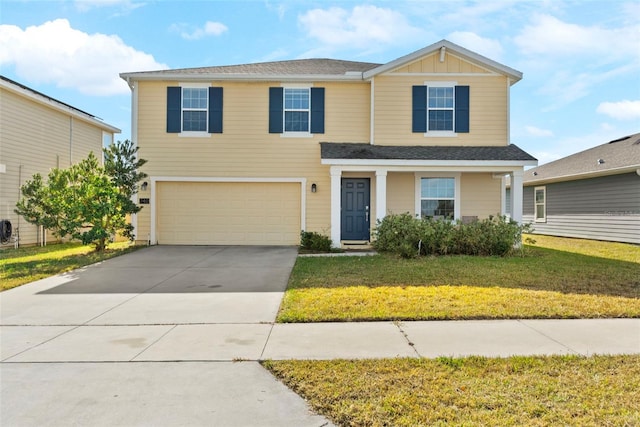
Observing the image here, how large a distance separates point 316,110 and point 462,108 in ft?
15.3

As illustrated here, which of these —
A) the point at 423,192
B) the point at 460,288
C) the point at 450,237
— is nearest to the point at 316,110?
the point at 423,192

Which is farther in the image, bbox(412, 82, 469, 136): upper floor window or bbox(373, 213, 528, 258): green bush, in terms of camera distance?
bbox(412, 82, 469, 136): upper floor window

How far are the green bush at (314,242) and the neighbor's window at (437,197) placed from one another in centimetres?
349

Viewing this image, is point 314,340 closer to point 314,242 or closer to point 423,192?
point 314,242

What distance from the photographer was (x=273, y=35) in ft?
35.7

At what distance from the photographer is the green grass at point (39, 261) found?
7.90 metres

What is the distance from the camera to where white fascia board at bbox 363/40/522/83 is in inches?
491

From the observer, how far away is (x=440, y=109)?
12.9 metres

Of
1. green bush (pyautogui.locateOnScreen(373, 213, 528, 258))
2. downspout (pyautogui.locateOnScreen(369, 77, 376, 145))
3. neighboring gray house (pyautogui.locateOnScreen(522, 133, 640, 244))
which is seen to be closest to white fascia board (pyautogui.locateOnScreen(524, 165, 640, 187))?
neighboring gray house (pyautogui.locateOnScreen(522, 133, 640, 244))

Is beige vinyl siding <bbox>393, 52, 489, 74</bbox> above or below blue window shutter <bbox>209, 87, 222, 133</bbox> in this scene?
above

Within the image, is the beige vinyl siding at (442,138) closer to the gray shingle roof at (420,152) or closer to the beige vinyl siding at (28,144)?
the gray shingle roof at (420,152)

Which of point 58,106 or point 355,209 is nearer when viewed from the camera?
point 355,209

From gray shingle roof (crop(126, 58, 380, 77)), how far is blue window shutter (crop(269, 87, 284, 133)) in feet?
1.76

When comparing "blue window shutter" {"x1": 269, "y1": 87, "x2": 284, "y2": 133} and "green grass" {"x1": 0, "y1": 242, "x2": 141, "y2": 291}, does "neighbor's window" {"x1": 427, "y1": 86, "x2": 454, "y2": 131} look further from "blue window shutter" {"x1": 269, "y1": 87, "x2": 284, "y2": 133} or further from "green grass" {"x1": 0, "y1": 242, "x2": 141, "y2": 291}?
"green grass" {"x1": 0, "y1": 242, "x2": 141, "y2": 291}
